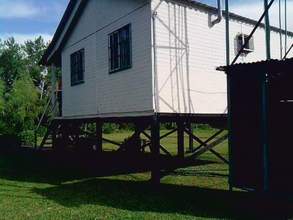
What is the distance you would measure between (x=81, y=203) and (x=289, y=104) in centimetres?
524

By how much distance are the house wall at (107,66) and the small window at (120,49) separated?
20 centimetres

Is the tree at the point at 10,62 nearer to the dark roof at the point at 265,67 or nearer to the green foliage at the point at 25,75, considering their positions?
the green foliage at the point at 25,75

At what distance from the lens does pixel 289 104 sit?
858 centimetres

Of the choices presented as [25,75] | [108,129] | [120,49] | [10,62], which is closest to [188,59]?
[120,49]

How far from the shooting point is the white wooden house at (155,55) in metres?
12.4

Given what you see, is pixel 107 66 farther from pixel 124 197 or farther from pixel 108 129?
pixel 108 129

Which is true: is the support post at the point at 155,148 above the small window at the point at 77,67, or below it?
below

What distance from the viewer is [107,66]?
574 inches

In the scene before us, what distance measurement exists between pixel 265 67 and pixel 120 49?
20.7ft

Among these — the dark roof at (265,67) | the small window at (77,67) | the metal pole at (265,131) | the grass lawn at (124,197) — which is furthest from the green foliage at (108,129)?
the metal pole at (265,131)

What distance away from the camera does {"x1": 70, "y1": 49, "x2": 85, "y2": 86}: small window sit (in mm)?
16812

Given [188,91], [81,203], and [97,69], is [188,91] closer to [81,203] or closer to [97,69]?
[97,69]

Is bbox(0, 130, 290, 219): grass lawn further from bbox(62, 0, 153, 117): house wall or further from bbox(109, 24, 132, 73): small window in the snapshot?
bbox(109, 24, 132, 73): small window

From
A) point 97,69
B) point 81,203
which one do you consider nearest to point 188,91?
point 97,69
